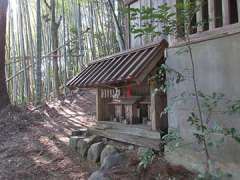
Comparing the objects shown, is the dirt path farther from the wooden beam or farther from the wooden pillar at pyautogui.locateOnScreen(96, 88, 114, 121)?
the wooden pillar at pyautogui.locateOnScreen(96, 88, 114, 121)

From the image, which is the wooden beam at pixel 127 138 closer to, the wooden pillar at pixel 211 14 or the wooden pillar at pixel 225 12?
the wooden pillar at pixel 211 14

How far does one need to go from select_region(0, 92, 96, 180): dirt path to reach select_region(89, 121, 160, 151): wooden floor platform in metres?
0.64

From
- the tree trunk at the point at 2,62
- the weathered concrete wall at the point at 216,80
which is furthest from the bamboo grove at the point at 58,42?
the weathered concrete wall at the point at 216,80

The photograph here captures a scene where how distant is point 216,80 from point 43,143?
4221mm

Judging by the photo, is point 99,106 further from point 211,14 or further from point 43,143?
point 211,14

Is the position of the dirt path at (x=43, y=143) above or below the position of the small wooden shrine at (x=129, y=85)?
below

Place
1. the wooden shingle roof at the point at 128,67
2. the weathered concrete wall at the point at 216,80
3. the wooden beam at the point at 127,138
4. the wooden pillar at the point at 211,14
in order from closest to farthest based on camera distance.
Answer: the weathered concrete wall at the point at 216,80, the wooden pillar at the point at 211,14, the wooden shingle roof at the point at 128,67, the wooden beam at the point at 127,138

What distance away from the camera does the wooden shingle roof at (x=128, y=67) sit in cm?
390

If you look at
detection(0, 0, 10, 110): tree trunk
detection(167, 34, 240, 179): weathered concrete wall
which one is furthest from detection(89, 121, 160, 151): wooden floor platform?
detection(0, 0, 10, 110): tree trunk

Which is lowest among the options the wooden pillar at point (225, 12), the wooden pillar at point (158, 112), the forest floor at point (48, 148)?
the forest floor at point (48, 148)

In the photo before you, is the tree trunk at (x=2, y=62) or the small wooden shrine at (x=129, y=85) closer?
the small wooden shrine at (x=129, y=85)

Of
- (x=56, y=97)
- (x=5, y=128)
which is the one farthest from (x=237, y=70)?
(x=56, y=97)

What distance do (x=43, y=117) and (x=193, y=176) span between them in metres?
5.99

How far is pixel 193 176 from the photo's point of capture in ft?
11.4
